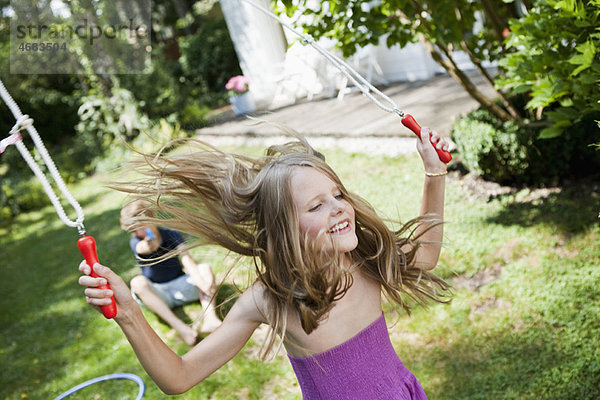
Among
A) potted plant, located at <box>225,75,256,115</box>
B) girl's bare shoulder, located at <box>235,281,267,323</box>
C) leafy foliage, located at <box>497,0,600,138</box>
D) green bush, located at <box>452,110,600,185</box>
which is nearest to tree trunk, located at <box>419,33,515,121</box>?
green bush, located at <box>452,110,600,185</box>

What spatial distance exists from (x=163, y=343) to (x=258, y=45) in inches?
479

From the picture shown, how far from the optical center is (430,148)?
87.0 inches

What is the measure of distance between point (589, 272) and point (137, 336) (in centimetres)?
293

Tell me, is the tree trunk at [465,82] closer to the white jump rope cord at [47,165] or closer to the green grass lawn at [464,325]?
the green grass lawn at [464,325]

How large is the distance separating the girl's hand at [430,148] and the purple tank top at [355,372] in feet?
2.16

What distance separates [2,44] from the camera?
16141mm

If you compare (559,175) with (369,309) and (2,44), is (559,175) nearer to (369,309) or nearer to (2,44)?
(369,309)

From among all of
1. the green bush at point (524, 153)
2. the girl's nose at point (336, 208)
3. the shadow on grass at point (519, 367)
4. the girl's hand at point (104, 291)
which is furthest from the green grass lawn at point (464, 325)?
the girl's hand at point (104, 291)

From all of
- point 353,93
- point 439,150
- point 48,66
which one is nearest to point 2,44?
point 48,66

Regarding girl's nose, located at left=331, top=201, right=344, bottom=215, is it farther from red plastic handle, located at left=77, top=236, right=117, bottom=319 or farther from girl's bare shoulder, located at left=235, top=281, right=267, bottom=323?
red plastic handle, located at left=77, top=236, right=117, bottom=319

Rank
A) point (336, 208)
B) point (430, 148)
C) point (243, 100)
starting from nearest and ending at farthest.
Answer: point (336, 208)
point (430, 148)
point (243, 100)

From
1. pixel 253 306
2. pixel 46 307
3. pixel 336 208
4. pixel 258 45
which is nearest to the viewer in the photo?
pixel 336 208

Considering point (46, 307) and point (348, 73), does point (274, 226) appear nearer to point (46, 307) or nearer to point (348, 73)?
point (348, 73)

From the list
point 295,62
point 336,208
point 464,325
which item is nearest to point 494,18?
point 464,325
